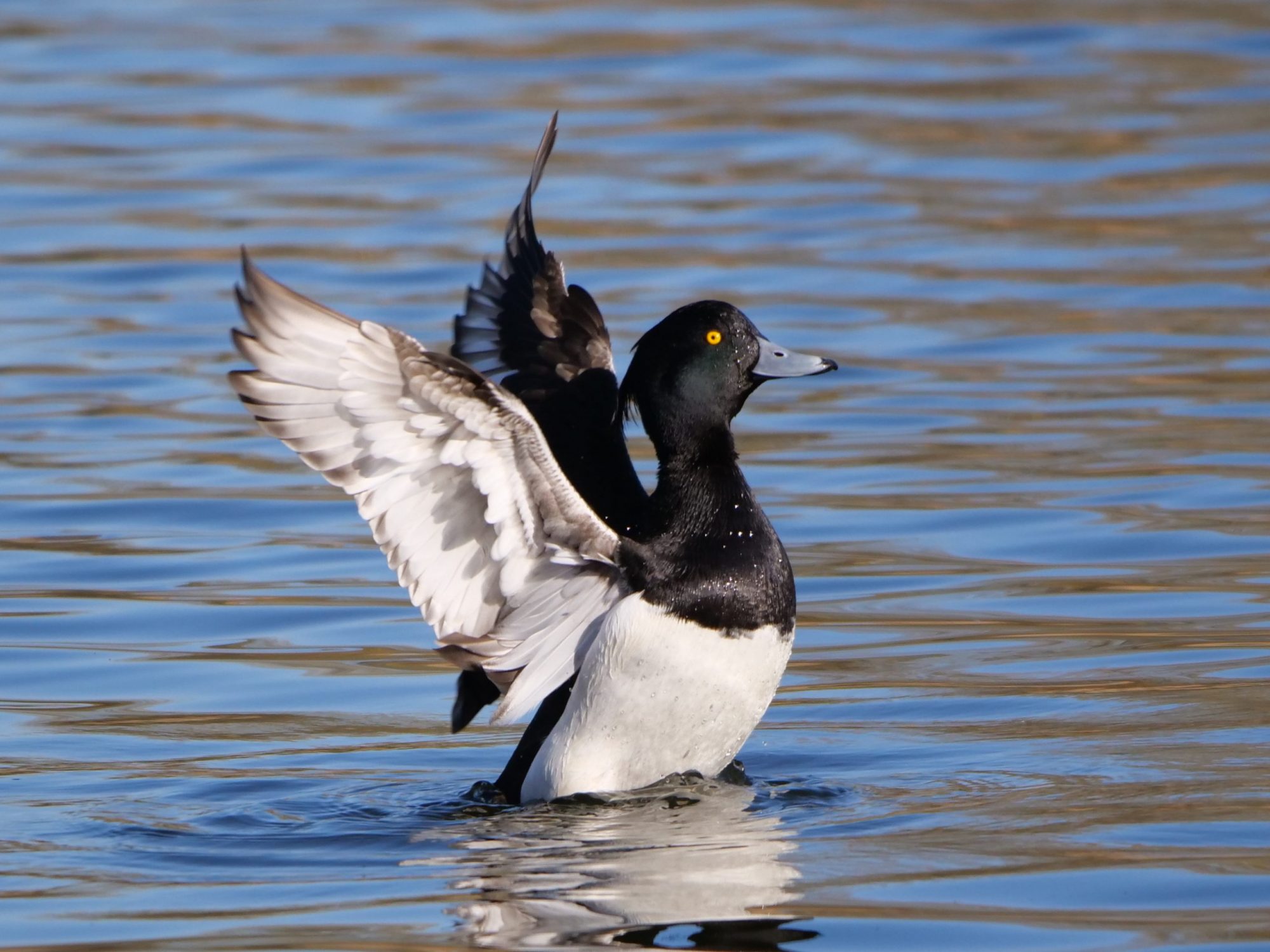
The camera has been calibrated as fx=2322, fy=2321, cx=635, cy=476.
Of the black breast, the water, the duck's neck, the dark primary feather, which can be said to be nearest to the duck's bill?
the duck's neck

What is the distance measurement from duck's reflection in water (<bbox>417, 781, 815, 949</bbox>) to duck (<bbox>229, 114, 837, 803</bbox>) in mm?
177

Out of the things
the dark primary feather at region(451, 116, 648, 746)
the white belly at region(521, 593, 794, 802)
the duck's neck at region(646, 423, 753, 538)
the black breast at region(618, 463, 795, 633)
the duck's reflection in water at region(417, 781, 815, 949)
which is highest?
the dark primary feather at region(451, 116, 648, 746)

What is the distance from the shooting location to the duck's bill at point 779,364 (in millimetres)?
6434

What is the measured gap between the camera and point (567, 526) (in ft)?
19.0

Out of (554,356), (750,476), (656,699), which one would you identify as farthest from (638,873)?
(750,476)

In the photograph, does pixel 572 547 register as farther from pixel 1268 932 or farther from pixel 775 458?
pixel 775 458

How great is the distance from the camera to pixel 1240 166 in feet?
53.6

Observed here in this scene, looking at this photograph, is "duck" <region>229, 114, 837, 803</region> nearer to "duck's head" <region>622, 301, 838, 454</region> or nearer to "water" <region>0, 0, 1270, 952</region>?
"duck's head" <region>622, 301, 838, 454</region>

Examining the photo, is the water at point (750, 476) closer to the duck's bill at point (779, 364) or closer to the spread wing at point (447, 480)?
the spread wing at point (447, 480)

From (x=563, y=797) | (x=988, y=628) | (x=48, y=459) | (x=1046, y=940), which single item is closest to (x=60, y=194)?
(x=48, y=459)

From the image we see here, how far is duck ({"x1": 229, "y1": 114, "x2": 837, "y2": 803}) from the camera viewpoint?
217 inches

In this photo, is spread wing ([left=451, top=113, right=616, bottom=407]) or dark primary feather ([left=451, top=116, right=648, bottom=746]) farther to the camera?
spread wing ([left=451, top=113, right=616, bottom=407])

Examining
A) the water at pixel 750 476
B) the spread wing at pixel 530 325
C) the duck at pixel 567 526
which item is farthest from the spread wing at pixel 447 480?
the spread wing at pixel 530 325

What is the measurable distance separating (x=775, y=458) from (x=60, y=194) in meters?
7.95
